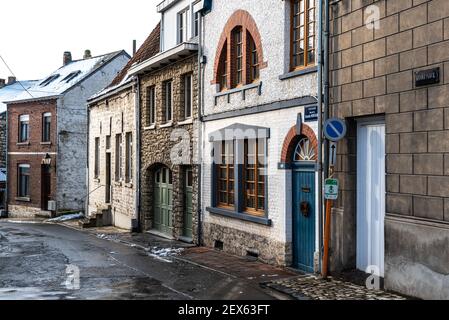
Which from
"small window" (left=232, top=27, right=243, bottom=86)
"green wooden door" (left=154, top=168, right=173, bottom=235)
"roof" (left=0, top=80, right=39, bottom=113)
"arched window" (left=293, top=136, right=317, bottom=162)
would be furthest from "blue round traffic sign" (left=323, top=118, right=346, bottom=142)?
"roof" (left=0, top=80, right=39, bottom=113)

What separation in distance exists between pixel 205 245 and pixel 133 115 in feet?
24.6

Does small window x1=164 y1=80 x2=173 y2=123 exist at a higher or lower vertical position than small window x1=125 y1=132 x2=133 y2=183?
higher

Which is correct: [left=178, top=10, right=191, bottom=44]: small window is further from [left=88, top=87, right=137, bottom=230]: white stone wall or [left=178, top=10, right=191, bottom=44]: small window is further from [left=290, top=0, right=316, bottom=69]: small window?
[left=290, top=0, right=316, bottom=69]: small window

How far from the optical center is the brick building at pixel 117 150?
2097 cm

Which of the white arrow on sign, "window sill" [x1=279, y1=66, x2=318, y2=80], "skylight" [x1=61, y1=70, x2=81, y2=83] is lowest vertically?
the white arrow on sign

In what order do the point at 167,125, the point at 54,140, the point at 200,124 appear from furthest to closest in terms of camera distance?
the point at 54,140
the point at 167,125
the point at 200,124

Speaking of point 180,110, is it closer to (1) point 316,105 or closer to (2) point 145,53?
(2) point 145,53

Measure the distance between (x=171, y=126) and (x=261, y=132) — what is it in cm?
580

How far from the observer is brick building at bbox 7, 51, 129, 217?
103 ft

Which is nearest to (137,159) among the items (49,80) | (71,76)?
(71,76)

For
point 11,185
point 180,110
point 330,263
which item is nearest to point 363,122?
point 330,263

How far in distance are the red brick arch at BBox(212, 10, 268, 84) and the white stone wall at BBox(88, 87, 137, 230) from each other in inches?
269

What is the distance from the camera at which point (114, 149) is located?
77.9 feet

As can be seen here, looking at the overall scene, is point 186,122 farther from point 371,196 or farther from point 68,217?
point 68,217
